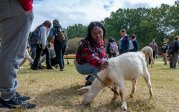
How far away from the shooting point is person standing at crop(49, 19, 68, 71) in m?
13.7

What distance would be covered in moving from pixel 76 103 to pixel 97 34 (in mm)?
1391

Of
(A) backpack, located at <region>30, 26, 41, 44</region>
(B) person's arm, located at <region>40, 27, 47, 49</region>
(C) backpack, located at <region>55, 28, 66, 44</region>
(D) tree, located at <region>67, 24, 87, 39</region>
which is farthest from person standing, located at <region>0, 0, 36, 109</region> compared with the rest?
(D) tree, located at <region>67, 24, 87, 39</region>

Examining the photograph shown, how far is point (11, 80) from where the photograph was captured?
15.4ft

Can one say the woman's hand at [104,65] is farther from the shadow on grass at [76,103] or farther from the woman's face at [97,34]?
the woman's face at [97,34]

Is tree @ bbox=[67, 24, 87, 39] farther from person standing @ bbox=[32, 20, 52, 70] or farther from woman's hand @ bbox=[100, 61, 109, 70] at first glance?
woman's hand @ bbox=[100, 61, 109, 70]

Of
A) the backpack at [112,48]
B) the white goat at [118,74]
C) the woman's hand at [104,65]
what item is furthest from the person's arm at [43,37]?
the woman's hand at [104,65]

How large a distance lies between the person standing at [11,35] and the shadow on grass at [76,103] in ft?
3.92

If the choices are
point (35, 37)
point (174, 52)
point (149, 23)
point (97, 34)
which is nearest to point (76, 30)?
point (149, 23)

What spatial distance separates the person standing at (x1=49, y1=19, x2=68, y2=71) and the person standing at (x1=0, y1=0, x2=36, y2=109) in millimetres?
8877

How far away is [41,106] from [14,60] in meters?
1.26

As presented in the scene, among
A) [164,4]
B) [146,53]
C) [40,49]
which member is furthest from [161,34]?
[146,53]

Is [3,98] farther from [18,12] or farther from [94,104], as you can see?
[94,104]

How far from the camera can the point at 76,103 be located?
627cm

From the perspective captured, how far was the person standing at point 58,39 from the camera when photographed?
1372cm
